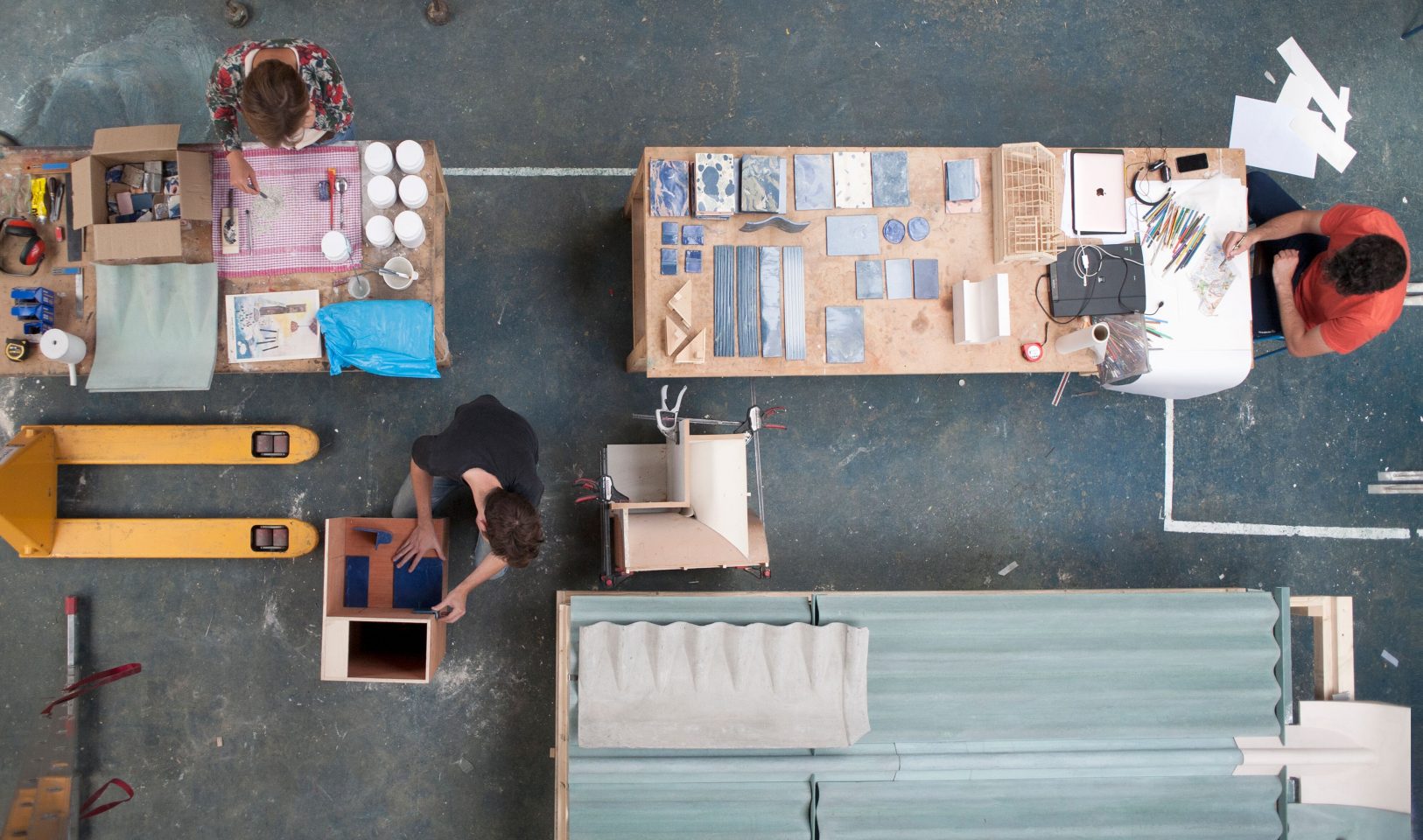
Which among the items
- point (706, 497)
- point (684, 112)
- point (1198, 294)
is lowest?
point (706, 497)

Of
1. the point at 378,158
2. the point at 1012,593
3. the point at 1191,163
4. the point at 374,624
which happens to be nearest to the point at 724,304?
the point at 378,158

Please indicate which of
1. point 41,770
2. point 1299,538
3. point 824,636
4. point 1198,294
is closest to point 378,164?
point 824,636

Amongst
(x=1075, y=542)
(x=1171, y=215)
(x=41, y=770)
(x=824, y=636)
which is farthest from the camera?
(x=1075, y=542)

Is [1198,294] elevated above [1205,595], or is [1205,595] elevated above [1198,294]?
[1198,294]

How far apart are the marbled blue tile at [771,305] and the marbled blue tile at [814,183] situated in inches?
11.0

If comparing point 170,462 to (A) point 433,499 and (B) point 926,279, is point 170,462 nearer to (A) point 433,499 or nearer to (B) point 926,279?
(A) point 433,499

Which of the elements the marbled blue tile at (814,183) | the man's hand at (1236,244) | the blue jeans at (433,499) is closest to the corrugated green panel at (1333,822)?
the man's hand at (1236,244)

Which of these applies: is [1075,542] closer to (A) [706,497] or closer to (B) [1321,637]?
(B) [1321,637]

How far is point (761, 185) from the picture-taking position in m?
3.28

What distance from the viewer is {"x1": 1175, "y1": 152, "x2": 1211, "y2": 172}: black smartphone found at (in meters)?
3.45

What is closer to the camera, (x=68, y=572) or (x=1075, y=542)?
(x=68, y=572)

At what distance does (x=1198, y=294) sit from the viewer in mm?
3436

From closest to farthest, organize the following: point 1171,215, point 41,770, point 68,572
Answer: point 1171,215, point 41,770, point 68,572

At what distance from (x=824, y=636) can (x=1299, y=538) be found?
10.4 feet
